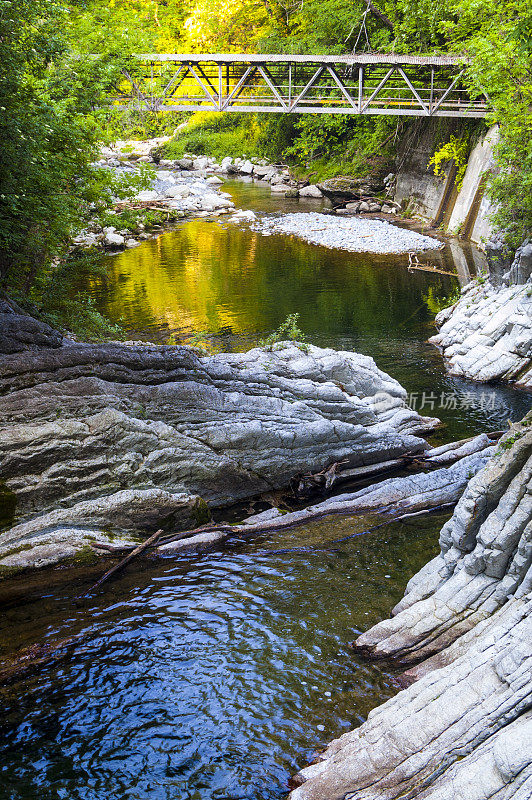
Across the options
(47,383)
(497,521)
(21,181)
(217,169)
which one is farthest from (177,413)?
(217,169)

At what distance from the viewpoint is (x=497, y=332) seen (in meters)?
19.7

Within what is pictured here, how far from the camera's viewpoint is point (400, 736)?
6625mm

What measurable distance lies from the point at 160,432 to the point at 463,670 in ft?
24.3

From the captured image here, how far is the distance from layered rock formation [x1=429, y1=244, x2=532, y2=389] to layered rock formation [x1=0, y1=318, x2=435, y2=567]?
4.25 meters

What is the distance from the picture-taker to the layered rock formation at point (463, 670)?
19.5 feet

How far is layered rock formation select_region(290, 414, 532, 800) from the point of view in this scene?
5957 mm

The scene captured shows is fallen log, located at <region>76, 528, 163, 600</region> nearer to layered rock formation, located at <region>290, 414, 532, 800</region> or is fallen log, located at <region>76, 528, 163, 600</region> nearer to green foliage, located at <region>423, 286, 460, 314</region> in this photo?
layered rock formation, located at <region>290, 414, 532, 800</region>

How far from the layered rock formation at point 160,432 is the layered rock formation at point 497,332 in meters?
4.25

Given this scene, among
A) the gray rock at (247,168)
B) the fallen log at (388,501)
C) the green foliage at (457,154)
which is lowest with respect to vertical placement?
the fallen log at (388,501)

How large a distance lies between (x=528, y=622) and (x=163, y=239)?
31997 millimetres

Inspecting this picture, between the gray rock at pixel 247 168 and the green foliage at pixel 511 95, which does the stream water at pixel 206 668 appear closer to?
the green foliage at pixel 511 95

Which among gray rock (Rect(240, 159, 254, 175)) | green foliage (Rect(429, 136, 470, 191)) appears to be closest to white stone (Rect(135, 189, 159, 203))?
gray rock (Rect(240, 159, 254, 175))

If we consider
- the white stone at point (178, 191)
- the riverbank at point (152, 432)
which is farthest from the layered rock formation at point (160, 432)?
the white stone at point (178, 191)

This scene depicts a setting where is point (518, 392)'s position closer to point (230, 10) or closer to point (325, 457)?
point (325, 457)
